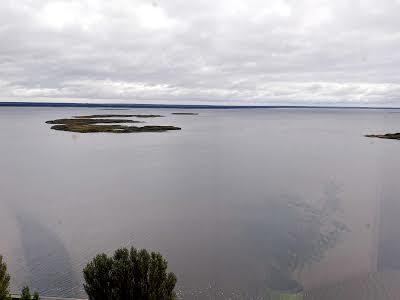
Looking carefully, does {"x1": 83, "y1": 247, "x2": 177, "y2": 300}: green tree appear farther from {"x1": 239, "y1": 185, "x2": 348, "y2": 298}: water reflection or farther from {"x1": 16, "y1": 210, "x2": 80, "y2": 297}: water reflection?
{"x1": 239, "y1": 185, "x2": 348, "y2": 298}: water reflection

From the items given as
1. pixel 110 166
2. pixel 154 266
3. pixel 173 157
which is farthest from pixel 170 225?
pixel 173 157

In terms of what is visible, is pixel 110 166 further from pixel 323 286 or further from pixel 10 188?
pixel 323 286

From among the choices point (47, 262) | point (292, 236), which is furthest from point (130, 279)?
point (292, 236)

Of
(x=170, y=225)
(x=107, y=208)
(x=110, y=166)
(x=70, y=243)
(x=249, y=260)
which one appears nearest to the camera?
(x=249, y=260)

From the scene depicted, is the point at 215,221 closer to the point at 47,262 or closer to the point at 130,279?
the point at 47,262

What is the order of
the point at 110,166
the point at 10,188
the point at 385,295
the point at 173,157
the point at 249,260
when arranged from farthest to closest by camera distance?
1. the point at 173,157
2. the point at 110,166
3. the point at 10,188
4. the point at 249,260
5. the point at 385,295

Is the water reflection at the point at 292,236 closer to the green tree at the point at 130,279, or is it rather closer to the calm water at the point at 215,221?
the calm water at the point at 215,221
